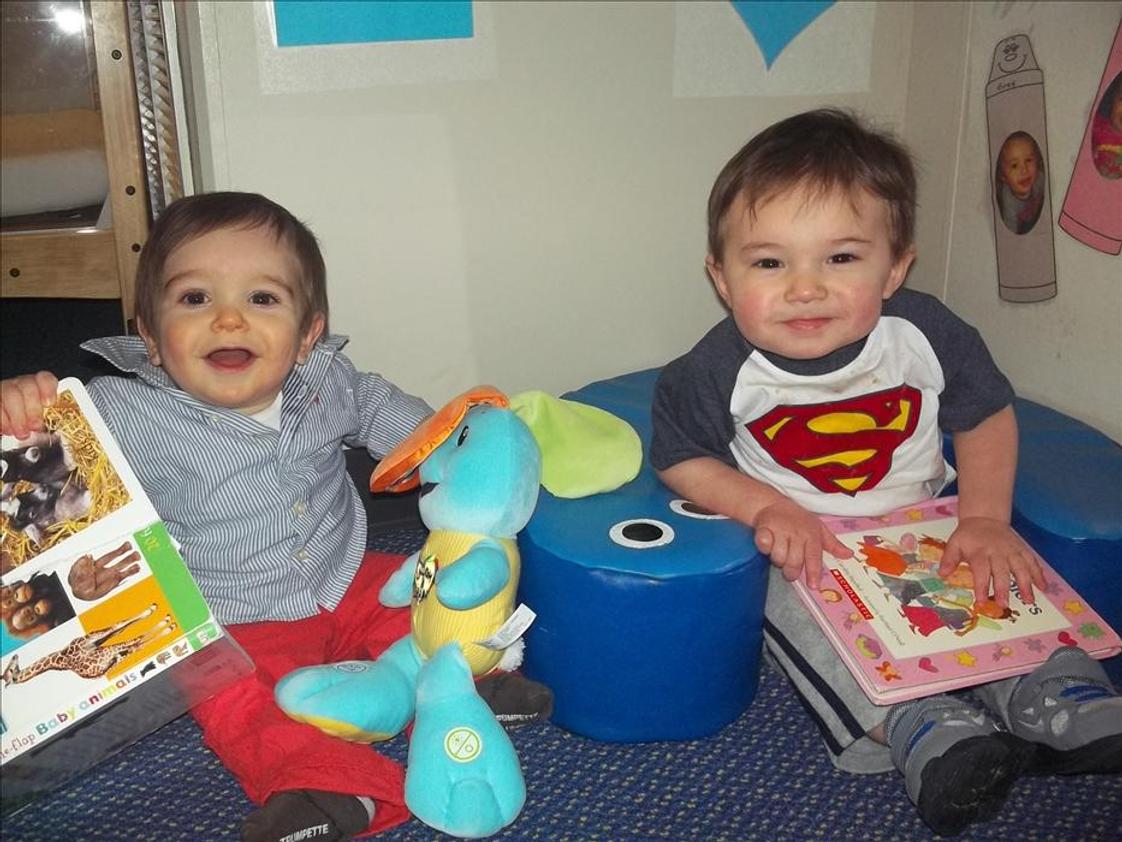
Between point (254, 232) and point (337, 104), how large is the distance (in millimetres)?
274

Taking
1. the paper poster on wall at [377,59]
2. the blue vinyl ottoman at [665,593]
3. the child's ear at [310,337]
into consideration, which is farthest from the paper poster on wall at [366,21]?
the blue vinyl ottoman at [665,593]

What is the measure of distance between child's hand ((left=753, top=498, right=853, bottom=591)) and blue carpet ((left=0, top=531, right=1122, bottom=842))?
0.60 ft

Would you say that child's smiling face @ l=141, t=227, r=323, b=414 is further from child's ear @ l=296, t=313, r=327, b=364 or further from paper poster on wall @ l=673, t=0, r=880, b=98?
paper poster on wall @ l=673, t=0, r=880, b=98

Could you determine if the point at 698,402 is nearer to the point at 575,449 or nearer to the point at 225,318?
the point at 575,449

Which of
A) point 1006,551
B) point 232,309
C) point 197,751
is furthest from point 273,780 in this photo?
point 1006,551

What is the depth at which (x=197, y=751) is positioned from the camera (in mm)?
1040

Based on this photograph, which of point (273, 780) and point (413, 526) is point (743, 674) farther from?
point (413, 526)

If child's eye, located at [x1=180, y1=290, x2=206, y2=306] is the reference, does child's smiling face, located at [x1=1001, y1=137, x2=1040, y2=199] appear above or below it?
above

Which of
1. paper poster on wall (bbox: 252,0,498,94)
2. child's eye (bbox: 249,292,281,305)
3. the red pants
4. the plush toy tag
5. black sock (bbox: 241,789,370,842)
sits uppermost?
paper poster on wall (bbox: 252,0,498,94)

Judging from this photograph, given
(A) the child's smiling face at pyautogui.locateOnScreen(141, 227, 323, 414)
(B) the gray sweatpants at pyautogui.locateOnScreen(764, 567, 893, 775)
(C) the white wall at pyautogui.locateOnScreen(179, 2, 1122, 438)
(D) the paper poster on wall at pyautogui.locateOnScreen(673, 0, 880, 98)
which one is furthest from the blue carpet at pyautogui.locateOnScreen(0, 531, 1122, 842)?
(D) the paper poster on wall at pyautogui.locateOnScreen(673, 0, 880, 98)

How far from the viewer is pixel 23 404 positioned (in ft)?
3.06

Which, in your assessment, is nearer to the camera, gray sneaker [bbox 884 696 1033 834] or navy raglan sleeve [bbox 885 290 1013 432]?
gray sneaker [bbox 884 696 1033 834]

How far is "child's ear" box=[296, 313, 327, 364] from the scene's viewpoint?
3.66ft

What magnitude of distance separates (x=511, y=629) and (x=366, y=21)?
0.74 m
